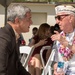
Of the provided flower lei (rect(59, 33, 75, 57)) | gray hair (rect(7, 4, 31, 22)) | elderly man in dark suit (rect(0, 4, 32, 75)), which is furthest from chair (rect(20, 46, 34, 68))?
gray hair (rect(7, 4, 31, 22))

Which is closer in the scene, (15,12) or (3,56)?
(3,56)

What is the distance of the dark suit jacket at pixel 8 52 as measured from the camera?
258cm

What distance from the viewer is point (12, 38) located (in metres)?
2.73

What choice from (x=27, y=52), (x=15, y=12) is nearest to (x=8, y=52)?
(x=15, y=12)

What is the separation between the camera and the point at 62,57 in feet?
10.4

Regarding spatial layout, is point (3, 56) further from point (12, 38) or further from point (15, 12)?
point (15, 12)

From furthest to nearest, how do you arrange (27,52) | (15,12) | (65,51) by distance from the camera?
1. (27,52)
2. (65,51)
3. (15,12)

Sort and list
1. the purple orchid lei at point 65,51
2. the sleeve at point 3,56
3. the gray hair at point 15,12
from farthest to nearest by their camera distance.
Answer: the purple orchid lei at point 65,51
the gray hair at point 15,12
the sleeve at point 3,56

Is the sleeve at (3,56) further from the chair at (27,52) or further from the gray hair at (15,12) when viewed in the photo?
the chair at (27,52)

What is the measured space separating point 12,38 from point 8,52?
0.51ft

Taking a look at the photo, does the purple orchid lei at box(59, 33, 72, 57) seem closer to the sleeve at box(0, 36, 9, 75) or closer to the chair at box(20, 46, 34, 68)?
the sleeve at box(0, 36, 9, 75)

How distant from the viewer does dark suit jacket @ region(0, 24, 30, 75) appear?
101 inches

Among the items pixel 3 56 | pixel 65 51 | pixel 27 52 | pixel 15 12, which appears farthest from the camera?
pixel 27 52

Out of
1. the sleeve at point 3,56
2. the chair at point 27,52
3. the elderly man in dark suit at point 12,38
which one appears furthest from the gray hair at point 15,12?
the chair at point 27,52
